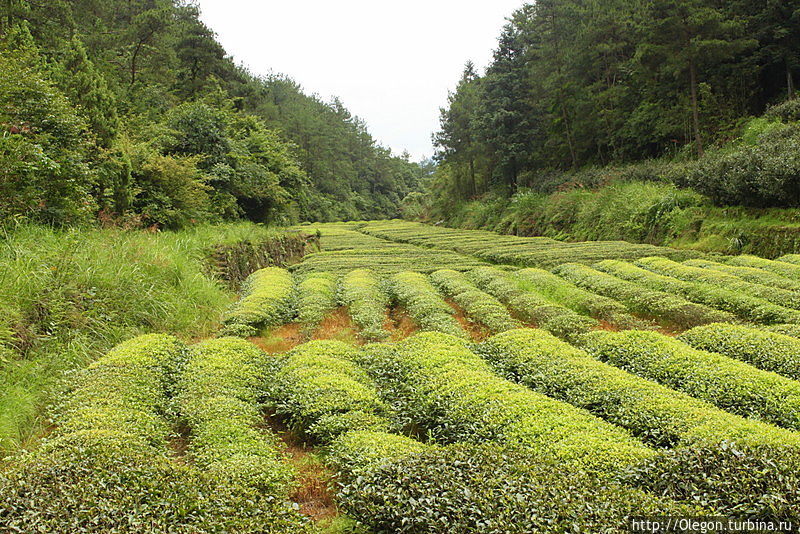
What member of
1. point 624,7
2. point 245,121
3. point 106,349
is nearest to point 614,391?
point 106,349

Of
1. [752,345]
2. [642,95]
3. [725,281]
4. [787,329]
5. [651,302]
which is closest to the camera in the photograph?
[752,345]

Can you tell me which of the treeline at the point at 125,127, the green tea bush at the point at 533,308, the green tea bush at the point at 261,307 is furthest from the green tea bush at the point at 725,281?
the treeline at the point at 125,127

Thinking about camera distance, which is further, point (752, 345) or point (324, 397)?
point (752, 345)

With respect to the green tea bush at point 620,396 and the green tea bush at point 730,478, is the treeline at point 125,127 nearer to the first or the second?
the green tea bush at point 620,396

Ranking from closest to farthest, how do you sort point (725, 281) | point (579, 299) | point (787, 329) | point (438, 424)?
point (438, 424) < point (787, 329) < point (725, 281) < point (579, 299)

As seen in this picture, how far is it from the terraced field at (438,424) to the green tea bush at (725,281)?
0.24 ft

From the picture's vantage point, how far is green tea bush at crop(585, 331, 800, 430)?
4748 mm

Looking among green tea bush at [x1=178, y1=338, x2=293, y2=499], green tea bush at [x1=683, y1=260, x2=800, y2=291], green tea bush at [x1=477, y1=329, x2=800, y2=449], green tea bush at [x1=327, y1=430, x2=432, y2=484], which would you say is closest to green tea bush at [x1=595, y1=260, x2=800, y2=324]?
green tea bush at [x1=683, y1=260, x2=800, y2=291]

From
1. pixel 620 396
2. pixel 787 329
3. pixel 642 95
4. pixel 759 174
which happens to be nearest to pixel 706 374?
pixel 620 396

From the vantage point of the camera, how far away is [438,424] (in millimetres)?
4957

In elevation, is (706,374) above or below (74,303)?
below

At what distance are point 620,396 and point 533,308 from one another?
14.2 feet

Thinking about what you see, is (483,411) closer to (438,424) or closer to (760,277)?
(438,424)

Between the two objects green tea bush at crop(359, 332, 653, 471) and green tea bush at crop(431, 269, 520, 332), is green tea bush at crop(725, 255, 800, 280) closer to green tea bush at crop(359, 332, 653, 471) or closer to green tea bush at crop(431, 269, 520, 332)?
green tea bush at crop(431, 269, 520, 332)
